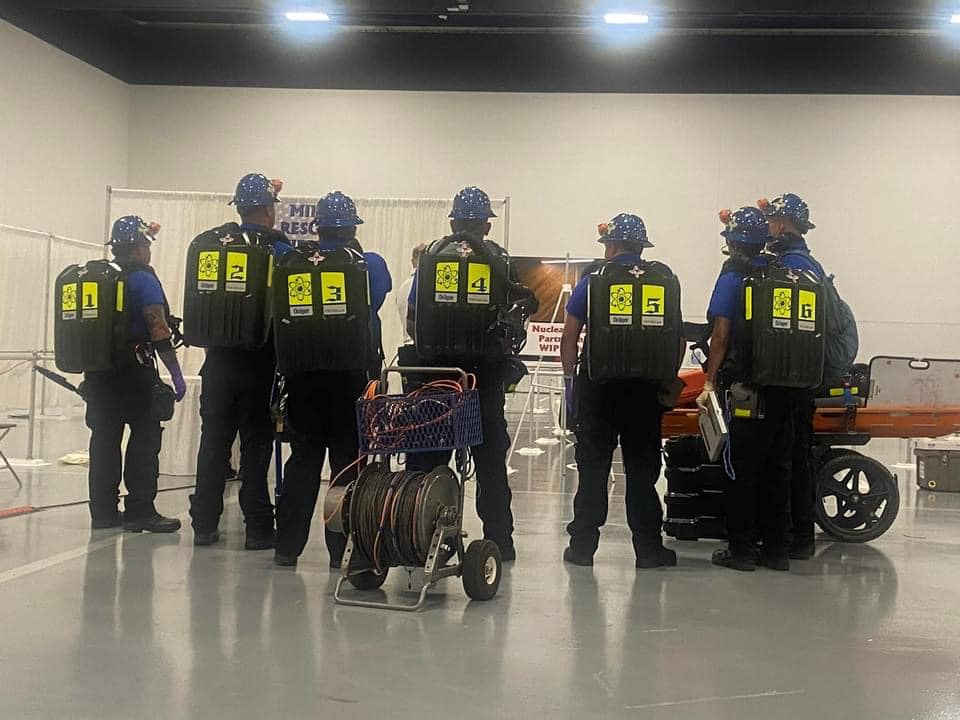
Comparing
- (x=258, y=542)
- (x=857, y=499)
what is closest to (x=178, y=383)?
(x=258, y=542)

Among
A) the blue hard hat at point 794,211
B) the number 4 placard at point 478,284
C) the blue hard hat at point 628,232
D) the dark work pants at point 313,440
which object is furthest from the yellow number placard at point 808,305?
the dark work pants at point 313,440

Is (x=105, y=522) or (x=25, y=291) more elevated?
(x=25, y=291)

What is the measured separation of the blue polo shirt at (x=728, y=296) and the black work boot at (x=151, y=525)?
2948 mm

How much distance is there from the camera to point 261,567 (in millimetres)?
4617

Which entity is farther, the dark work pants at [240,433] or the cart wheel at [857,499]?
the cart wheel at [857,499]

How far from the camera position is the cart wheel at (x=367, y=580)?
417 centimetres

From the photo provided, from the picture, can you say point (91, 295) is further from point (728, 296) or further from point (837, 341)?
point (837, 341)

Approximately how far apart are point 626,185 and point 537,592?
39.2 feet

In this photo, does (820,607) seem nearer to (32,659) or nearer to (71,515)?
(32,659)

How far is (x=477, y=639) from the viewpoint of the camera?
11.5 feet

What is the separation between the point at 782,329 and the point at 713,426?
0.54 metres

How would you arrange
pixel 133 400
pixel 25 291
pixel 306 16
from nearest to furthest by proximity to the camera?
pixel 133 400 → pixel 25 291 → pixel 306 16

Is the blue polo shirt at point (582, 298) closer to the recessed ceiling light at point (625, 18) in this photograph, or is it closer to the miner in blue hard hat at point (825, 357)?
the miner in blue hard hat at point (825, 357)

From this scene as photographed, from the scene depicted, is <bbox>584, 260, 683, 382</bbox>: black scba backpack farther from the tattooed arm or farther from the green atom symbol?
the tattooed arm
